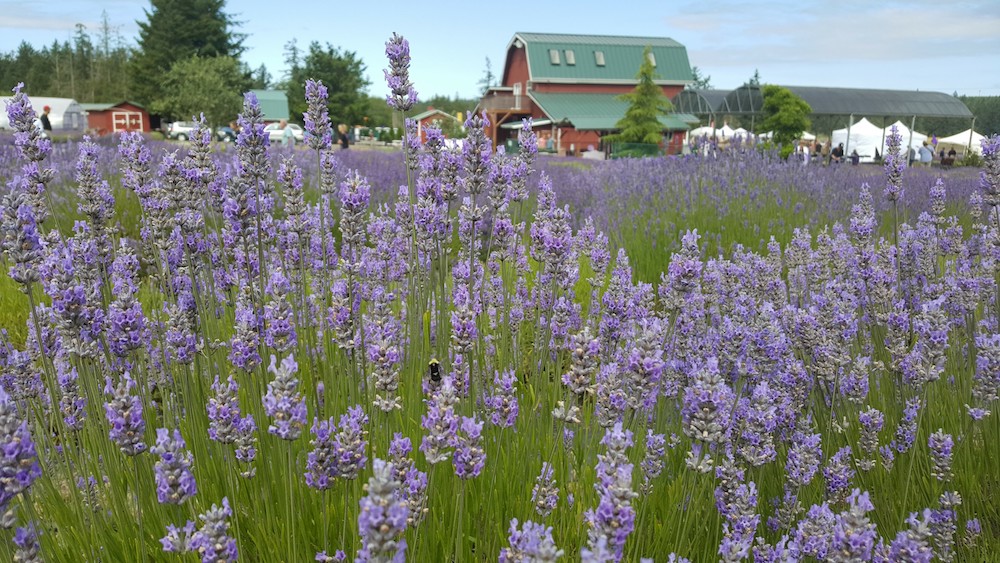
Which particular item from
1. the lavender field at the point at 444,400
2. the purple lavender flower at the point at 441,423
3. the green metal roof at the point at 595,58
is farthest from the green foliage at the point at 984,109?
the purple lavender flower at the point at 441,423

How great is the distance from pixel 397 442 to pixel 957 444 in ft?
7.51

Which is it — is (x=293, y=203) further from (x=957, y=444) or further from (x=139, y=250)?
(x=139, y=250)

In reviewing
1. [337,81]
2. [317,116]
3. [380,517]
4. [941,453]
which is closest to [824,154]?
[941,453]

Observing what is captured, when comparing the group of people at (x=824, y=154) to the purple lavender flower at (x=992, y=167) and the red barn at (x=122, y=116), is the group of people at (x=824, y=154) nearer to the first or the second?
the purple lavender flower at (x=992, y=167)

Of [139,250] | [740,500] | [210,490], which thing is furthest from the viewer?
[139,250]

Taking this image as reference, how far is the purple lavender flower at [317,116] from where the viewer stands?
2559 millimetres

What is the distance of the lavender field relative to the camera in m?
1.62

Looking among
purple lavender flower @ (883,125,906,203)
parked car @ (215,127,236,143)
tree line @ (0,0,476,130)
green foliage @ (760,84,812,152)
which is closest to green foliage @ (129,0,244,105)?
tree line @ (0,0,476,130)

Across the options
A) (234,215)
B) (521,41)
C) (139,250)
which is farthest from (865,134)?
(234,215)

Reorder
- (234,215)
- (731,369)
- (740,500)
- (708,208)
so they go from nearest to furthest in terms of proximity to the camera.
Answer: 1. (740,500)
2. (234,215)
3. (731,369)
4. (708,208)

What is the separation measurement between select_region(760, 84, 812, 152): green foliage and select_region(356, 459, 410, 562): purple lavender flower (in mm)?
29858

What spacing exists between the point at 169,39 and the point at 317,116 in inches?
2249

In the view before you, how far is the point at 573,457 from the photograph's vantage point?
2545mm

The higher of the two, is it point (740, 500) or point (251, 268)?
point (251, 268)
